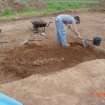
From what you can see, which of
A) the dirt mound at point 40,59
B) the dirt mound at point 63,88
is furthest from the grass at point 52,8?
the dirt mound at point 63,88

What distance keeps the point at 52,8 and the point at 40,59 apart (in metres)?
7.46

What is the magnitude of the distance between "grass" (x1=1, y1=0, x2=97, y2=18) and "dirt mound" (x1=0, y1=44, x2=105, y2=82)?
5292 millimetres

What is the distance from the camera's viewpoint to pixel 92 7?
1912 centimetres

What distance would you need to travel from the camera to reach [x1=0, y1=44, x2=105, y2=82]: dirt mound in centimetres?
1080

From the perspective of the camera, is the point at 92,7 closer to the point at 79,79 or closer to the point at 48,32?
the point at 48,32

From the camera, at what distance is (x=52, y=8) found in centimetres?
1859

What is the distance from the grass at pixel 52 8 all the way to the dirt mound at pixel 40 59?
529cm

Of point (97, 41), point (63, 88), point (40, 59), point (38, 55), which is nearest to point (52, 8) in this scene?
point (97, 41)

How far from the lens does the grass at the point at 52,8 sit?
698 inches

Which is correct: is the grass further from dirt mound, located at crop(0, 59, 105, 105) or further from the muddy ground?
dirt mound, located at crop(0, 59, 105, 105)

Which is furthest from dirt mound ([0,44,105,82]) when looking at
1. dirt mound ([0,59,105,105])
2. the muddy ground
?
dirt mound ([0,59,105,105])

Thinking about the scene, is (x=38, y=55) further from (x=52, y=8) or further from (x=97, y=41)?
(x=52, y=8)

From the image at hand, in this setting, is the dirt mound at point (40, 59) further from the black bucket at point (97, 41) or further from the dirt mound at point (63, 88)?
the dirt mound at point (63, 88)

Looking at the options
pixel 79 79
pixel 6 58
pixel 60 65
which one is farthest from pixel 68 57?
pixel 79 79
